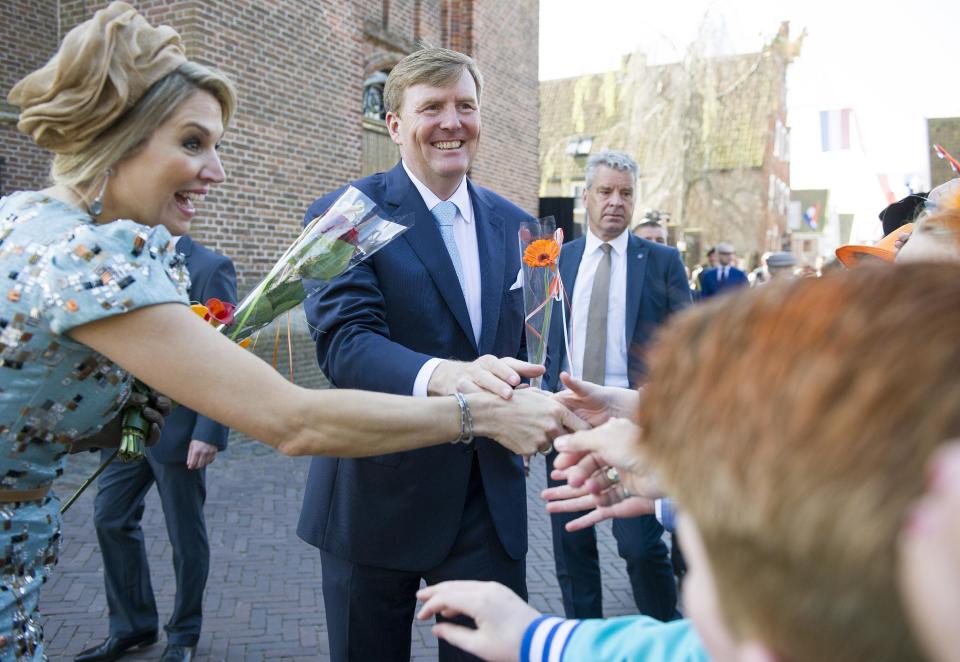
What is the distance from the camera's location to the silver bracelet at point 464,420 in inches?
77.9

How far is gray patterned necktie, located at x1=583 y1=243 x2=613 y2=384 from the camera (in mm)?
4363

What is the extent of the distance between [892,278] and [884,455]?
179 millimetres

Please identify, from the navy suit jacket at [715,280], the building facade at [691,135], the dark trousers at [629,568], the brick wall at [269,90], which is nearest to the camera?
the dark trousers at [629,568]

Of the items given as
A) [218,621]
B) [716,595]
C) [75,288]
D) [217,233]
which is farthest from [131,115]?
[217,233]

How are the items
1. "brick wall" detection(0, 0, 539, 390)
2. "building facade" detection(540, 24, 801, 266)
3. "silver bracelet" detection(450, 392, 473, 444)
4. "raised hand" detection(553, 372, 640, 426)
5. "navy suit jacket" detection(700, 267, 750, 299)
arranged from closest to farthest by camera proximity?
1. "silver bracelet" detection(450, 392, 473, 444)
2. "raised hand" detection(553, 372, 640, 426)
3. "brick wall" detection(0, 0, 539, 390)
4. "navy suit jacket" detection(700, 267, 750, 299)
5. "building facade" detection(540, 24, 801, 266)

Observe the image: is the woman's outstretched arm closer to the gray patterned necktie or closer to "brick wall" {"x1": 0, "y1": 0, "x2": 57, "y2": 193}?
the gray patterned necktie

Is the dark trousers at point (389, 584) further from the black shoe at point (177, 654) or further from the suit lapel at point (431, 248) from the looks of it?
the black shoe at point (177, 654)

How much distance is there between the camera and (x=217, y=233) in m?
8.71

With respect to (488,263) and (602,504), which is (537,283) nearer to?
(488,263)

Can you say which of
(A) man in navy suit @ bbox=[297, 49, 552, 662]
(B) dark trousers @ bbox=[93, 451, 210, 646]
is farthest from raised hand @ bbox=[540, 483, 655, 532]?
(B) dark trousers @ bbox=[93, 451, 210, 646]

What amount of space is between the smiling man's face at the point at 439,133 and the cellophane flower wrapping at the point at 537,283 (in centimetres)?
31

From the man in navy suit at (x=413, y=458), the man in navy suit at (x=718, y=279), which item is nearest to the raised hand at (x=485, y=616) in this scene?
the man in navy suit at (x=413, y=458)

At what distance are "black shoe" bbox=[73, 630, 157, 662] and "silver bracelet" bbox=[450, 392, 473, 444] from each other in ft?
9.38

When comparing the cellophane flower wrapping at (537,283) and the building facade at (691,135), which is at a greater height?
the building facade at (691,135)
